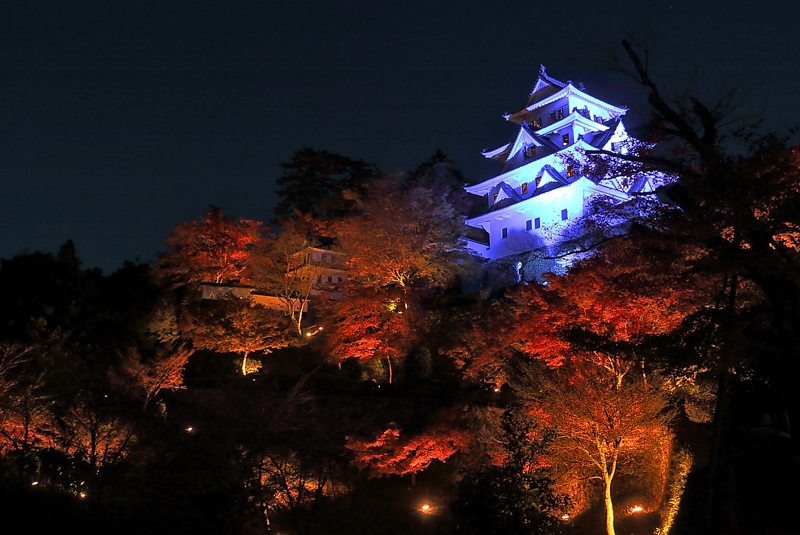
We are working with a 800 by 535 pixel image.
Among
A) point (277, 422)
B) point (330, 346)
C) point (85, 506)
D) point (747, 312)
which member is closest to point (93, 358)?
point (330, 346)

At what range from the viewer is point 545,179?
3152 centimetres

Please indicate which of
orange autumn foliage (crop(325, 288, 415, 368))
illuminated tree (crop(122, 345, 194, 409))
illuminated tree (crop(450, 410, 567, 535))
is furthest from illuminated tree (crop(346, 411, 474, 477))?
illuminated tree (crop(450, 410, 567, 535))

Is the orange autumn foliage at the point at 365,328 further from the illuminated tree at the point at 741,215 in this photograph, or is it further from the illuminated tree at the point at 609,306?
the illuminated tree at the point at 741,215

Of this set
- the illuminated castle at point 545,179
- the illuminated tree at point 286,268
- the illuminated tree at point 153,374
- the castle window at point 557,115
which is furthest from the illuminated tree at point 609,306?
the castle window at point 557,115

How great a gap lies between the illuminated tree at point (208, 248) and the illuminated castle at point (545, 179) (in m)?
13.6

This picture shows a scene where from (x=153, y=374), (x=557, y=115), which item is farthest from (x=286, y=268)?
(x=557, y=115)

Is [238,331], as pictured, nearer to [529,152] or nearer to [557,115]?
[529,152]

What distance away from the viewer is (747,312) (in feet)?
36.3

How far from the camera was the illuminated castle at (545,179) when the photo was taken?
30.1 m

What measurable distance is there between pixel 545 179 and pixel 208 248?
1907 centimetres

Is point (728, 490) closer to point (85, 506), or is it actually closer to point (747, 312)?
point (747, 312)

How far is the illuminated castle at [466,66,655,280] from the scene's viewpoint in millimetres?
30125

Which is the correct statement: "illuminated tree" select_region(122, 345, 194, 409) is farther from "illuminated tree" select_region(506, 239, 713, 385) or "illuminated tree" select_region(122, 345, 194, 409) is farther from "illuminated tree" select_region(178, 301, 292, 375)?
"illuminated tree" select_region(506, 239, 713, 385)

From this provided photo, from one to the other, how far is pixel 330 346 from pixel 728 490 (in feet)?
53.2
